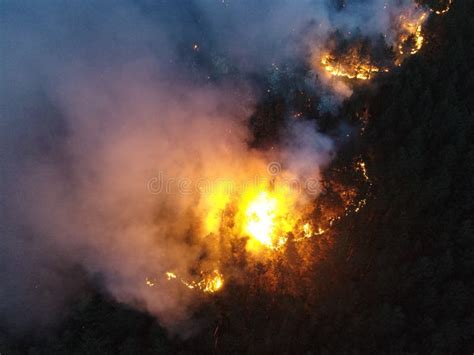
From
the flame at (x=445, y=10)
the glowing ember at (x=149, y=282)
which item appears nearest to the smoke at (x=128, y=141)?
the glowing ember at (x=149, y=282)

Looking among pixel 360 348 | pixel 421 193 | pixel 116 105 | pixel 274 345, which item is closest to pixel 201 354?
pixel 274 345

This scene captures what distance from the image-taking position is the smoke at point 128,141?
53.4 feet

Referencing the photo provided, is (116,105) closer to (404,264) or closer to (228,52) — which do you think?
(228,52)

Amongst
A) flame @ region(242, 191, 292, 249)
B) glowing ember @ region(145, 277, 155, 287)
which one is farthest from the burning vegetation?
glowing ember @ region(145, 277, 155, 287)

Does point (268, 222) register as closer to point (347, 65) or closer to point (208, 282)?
point (208, 282)

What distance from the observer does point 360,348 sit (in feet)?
54.3

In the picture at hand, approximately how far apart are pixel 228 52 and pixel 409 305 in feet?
47.9

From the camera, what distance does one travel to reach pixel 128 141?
1708 centimetres

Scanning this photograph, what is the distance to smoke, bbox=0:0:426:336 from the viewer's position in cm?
1627

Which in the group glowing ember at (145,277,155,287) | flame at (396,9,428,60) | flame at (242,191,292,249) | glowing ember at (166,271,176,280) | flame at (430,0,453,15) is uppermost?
flame at (430,0,453,15)

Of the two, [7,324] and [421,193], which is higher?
[421,193]

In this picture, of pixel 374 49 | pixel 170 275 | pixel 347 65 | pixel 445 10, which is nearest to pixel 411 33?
pixel 374 49

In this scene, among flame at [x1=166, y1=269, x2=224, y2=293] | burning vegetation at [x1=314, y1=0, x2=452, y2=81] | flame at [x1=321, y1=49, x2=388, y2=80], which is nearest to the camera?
flame at [x1=166, y1=269, x2=224, y2=293]

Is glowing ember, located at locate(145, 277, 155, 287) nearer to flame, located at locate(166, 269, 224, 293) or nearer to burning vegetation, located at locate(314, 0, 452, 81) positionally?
flame, located at locate(166, 269, 224, 293)
